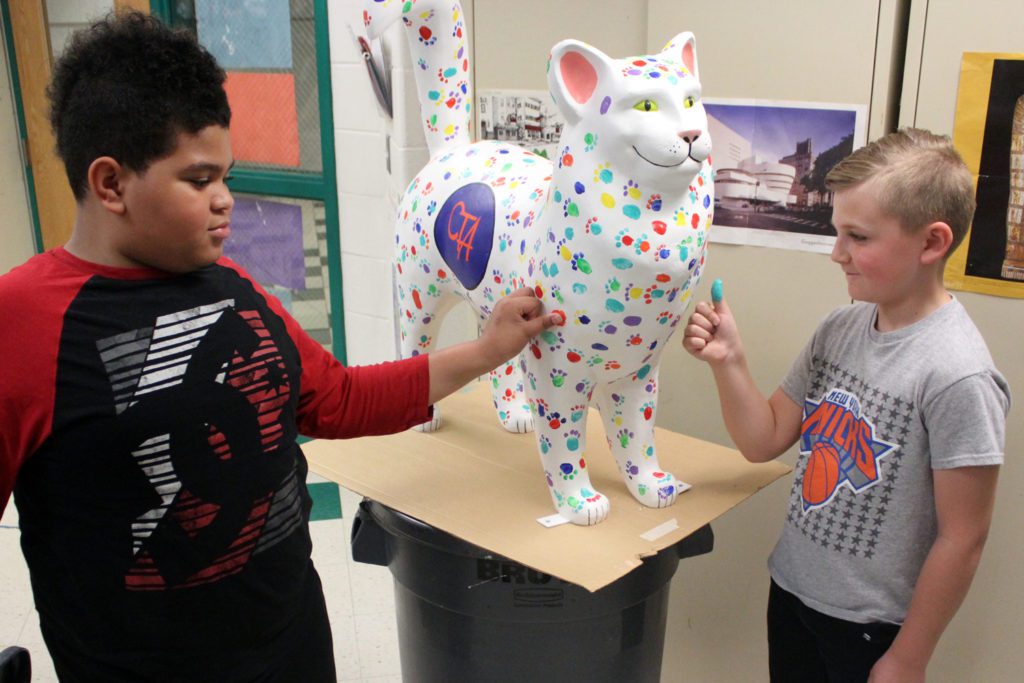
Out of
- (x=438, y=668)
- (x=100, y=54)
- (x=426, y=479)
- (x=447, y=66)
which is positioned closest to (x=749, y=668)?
(x=438, y=668)

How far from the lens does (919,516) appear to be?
3.38 feet

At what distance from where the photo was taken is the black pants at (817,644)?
1.07m

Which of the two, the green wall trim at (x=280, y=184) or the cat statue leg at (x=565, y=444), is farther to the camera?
the green wall trim at (x=280, y=184)

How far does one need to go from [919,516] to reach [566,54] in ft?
2.09

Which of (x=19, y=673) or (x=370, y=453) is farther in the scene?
(x=370, y=453)

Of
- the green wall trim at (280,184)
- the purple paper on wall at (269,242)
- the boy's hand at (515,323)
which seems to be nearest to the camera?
the boy's hand at (515,323)

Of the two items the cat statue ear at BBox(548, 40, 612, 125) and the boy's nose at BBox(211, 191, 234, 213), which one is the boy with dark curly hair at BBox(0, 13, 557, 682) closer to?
the boy's nose at BBox(211, 191, 234, 213)

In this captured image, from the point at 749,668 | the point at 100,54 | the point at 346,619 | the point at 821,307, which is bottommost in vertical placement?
the point at 346,619

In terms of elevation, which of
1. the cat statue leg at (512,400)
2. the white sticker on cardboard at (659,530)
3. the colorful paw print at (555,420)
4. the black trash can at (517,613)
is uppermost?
the colorful paw print at (555,420)

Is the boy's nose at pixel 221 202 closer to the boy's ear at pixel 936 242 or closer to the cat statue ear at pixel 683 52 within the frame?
the cat statue ear at pixel 683 52

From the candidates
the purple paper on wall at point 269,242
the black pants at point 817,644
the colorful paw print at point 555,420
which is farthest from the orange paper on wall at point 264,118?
the black pants at point 817,644

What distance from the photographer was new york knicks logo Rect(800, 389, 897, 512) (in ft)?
3.42

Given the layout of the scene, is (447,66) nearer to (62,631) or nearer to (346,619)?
(62,631)

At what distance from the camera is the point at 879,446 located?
1.03 metres
